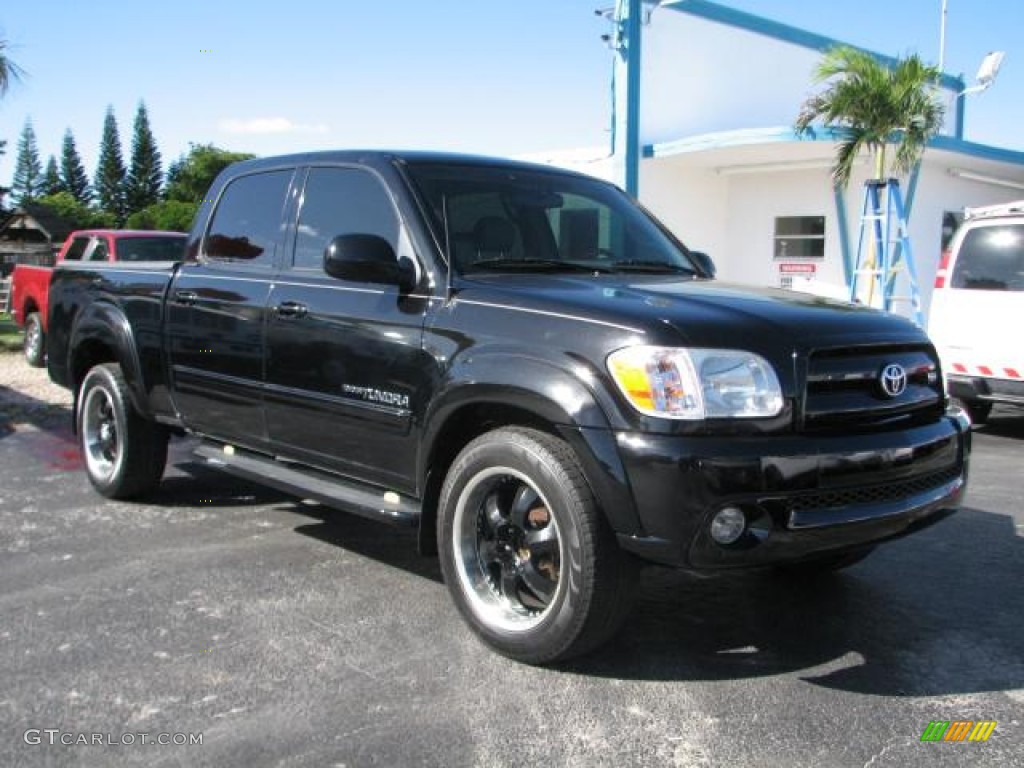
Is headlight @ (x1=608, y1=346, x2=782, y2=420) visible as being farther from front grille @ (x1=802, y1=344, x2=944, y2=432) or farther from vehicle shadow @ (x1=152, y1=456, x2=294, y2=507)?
vehicle shadow @ (x1=152, y1=456, x2=294, y2=507)

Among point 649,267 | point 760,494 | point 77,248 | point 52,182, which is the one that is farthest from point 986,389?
point 52,182

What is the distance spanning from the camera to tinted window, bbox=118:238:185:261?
38.9ft

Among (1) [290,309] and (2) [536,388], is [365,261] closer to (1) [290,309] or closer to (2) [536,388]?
(1) [290,309]

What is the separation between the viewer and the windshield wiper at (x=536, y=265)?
418cm

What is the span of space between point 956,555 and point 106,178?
10456cm

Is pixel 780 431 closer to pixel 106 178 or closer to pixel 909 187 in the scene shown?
pixel 909 187

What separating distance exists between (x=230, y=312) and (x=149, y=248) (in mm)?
7840

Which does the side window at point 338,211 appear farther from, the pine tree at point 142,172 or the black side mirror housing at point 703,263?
the pine tree at point 142,172

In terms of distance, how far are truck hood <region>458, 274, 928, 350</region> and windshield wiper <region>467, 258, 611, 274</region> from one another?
0.10 meters

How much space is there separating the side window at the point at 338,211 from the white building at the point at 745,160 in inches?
474

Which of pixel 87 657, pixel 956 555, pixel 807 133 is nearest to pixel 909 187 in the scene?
pixel 807 133

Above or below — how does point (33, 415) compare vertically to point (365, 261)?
below

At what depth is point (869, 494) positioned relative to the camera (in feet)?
11.4

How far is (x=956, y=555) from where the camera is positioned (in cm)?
524
